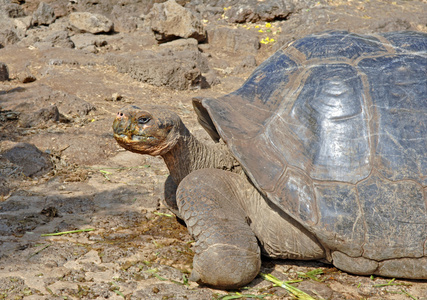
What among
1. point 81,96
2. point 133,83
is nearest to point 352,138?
point 81,96

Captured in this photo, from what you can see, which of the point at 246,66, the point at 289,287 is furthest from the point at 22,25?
the point at 289,287

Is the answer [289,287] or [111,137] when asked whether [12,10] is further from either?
[289,287]

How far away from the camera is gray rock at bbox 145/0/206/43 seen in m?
9.23

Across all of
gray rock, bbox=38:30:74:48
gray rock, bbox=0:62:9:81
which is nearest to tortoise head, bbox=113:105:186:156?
gray rock, bbox=0:62:9:81

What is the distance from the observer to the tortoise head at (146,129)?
102 inches

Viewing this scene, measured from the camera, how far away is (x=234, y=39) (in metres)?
9.52

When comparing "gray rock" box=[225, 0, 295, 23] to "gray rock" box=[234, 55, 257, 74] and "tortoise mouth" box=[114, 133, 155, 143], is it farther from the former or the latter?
"tortoise mouth" box=[114, 133, 155, 143]

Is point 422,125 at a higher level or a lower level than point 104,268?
higher

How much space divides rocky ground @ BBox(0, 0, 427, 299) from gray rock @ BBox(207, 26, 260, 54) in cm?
3

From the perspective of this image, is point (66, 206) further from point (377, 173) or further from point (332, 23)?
point (332, 23)

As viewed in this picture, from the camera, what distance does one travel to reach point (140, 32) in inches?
411

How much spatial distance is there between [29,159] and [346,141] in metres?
2.78

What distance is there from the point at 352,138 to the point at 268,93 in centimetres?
62

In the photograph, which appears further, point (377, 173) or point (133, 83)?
point (133, 83)
